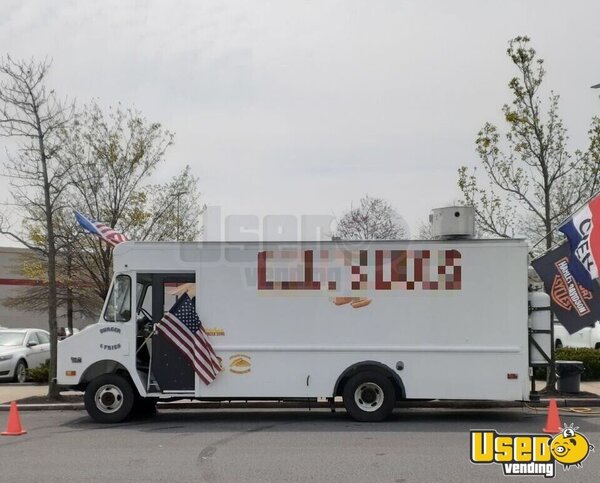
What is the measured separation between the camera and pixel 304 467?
8594 millimetres

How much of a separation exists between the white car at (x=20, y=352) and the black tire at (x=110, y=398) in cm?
765

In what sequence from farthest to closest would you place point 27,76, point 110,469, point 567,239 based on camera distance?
point 27,76 < point 567,239 < point 110,469

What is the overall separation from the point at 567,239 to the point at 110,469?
27.0ft

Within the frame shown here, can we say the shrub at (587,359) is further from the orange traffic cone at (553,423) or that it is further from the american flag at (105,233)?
the american flag at (105,233)

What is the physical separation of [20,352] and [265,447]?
11287mm

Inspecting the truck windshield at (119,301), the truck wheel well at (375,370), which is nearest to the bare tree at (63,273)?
the truck windshield at (119,301)

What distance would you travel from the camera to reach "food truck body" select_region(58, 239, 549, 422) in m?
11.8

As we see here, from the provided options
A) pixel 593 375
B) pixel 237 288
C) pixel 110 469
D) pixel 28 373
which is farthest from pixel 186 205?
pixel 110 469

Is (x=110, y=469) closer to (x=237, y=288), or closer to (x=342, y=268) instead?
(x=237, y=288)

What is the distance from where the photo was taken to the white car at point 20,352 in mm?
18719

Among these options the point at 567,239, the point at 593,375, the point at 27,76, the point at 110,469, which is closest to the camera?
the point at 110,469

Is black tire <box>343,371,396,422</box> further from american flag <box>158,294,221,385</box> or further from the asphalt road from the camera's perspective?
american flag <box>158,294,221,385</box>

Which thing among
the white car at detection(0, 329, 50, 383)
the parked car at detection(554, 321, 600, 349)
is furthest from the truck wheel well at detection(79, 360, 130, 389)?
the parked car at detection(554, 321, 600, 349)

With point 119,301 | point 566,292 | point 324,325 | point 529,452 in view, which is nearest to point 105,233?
point 119,301
